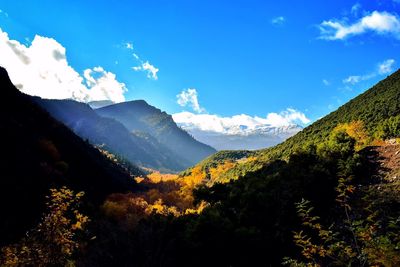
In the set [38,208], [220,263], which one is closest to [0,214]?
[38,208]

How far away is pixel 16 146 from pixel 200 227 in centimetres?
3775

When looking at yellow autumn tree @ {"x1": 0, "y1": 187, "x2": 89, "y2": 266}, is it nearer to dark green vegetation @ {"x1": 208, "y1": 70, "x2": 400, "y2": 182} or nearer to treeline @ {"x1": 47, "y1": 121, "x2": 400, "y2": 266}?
treeline @ {"x1": 47, "y1": 121, "x2": 400, "y2": 266}

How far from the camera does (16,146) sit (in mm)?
56469

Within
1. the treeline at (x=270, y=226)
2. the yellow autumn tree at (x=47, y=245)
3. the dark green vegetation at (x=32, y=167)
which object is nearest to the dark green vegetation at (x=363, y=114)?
the treeline at (x=270, y=226)

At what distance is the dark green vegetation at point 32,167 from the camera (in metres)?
47.1

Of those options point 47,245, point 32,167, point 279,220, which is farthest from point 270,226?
point 32,167

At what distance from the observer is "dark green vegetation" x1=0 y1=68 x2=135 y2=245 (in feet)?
154

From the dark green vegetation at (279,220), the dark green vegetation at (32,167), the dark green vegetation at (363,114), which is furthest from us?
the dark green vegetation at (363,114)

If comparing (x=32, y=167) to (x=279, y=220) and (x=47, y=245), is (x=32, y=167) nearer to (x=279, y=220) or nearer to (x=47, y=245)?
(x=279, y=220)

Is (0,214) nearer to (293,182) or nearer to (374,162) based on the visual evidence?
(293,182)

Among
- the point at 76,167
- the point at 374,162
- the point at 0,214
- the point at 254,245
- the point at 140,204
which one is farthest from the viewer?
the point at 140,204

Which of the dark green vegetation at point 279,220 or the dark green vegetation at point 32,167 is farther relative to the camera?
the dark green vegetation at point 32,167

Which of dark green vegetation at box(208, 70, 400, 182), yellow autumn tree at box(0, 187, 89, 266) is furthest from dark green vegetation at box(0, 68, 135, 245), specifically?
dark green vegetation at box(208, 70, 400, 182)

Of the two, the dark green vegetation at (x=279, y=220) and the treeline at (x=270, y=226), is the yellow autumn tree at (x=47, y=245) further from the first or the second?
the dark green vegetation at (x=279, y=220)
